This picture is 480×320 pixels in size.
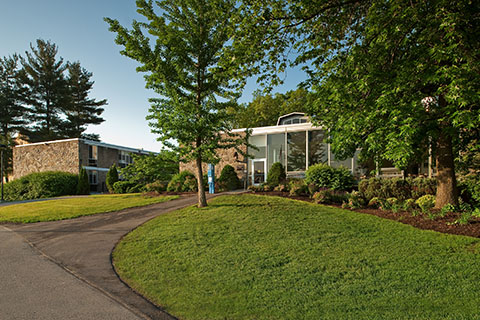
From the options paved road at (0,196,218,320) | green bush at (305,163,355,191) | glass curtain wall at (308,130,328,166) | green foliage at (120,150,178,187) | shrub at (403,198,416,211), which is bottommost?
paved road at (0,196,218,320)

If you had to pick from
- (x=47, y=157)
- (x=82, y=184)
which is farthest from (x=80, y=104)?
(x=82, y=184)

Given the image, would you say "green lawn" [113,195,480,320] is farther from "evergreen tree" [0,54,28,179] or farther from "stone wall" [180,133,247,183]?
"evergreen tree" [0,54,28,179]

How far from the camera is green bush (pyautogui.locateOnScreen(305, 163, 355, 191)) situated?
42.0 feet

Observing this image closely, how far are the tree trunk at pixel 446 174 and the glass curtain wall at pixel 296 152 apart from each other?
30.3 feet

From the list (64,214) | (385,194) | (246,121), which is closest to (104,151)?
(246,121)

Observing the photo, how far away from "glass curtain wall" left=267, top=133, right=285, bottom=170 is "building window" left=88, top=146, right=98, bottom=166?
19307 mm

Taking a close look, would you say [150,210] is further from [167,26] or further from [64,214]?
[167,26]

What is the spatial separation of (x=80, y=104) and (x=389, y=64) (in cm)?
4294

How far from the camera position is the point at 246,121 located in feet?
117

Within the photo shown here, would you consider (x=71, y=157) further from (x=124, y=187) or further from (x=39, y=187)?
(x=124, y=187)

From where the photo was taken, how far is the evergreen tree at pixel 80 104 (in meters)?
39.6

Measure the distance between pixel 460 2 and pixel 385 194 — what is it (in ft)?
23.3

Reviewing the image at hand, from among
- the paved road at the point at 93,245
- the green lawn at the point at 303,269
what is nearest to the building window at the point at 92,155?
the paved road at the point at 93,245

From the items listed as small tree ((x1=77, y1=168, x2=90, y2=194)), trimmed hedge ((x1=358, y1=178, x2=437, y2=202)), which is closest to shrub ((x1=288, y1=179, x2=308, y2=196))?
trimmed hedge ((x1=358, y1=178, x2=437, y2=202))
